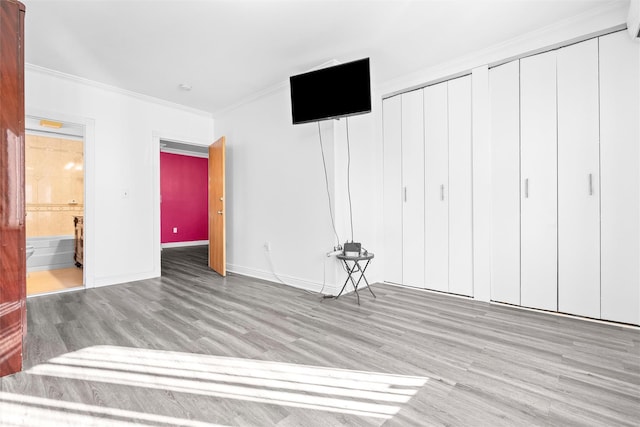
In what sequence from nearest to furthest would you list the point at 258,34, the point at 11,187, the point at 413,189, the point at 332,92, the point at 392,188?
the point at 11,187 → the point at 258,34 → the point at 332,92 → the point at 413,189 → the point at 392,188

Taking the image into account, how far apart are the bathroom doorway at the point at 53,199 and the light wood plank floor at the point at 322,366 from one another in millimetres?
2768

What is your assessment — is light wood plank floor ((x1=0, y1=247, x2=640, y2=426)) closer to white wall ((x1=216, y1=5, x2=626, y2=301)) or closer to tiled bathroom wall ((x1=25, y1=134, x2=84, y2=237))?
white wall ((x1=216, y1=5, x2=626, y2=301))

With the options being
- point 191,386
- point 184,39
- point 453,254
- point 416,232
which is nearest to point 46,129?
point 184,39

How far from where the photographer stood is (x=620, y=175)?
2.63 metres

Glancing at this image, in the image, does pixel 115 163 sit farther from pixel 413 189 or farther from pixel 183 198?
pixel 413 189

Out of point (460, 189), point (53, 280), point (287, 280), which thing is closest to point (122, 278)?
point (53, 280)

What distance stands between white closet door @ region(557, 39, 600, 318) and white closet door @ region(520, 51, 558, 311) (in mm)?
62

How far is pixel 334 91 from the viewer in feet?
10.5

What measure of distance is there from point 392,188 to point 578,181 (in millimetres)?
1930

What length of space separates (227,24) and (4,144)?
1943 mm

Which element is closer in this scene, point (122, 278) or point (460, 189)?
point (460, 189)

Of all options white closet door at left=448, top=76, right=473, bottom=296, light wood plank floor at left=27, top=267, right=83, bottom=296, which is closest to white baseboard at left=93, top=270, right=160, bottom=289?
light wood plank floor at left=27, top=267, right=83, bottom=296

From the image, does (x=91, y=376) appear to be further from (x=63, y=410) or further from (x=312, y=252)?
(x=312, y=252)

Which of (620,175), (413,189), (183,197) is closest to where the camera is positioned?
(620,175)
